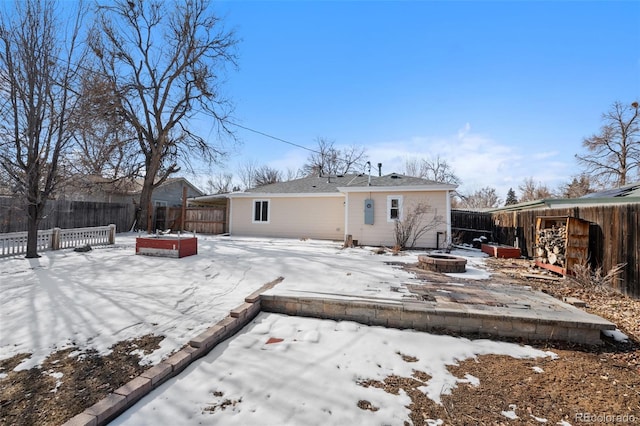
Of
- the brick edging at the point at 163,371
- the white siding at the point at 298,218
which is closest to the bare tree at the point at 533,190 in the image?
the white siding at the point at 298,218

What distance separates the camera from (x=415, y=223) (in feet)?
34.8

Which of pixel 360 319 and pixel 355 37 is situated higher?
pixel 355 37

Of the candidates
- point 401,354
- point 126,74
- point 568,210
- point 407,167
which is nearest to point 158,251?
point 401,354

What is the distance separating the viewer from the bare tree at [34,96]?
6227 millimetres

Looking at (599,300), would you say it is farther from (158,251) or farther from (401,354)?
(158,251)

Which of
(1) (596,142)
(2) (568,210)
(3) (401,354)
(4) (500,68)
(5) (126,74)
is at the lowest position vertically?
(3) (401,354)

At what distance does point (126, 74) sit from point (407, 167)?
86.2 feet

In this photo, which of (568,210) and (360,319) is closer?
(360,319)

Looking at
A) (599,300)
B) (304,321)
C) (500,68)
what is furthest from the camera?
(500,68)

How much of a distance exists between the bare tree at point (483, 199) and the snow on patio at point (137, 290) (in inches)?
1351

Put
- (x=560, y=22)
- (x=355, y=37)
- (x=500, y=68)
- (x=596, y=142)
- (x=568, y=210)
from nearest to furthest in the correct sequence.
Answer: (x=568, y=210)
(x=560, y=22)
(x=500, y=68)
(x=355, y=37)
(x=596, y=142)

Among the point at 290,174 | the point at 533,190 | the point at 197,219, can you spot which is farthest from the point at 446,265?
the point at 533,190

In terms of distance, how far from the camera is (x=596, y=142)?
2116 cm

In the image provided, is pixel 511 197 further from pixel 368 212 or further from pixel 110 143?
pixel 110 143
